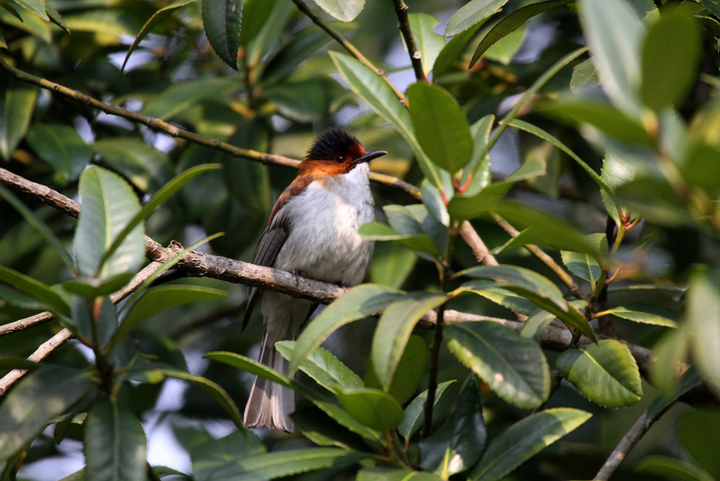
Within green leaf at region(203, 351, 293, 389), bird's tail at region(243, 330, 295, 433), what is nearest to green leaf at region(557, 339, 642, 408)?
green leaf at region(203, 351, 293, 389)

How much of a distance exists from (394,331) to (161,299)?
66cm

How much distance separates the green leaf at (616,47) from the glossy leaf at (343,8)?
1.75 m

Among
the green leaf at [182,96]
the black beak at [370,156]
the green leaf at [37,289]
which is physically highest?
the green leaf at [182,96]

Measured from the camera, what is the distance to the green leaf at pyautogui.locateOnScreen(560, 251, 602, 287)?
8.25 feet

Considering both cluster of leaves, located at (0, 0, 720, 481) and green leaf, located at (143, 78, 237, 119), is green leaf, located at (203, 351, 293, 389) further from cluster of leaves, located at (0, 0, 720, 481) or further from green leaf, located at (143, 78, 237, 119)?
green leaf, located at (143, 78, 237, 119)

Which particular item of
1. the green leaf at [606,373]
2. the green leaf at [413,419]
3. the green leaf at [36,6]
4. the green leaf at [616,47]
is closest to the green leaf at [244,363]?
the green leaf at [413,419]

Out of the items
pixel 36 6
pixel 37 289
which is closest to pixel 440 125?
pixel 37 289

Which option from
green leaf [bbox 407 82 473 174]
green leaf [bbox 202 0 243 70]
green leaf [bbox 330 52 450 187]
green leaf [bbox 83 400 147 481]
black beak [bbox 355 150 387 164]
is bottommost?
green leaf [bbox 83 400 147 481]

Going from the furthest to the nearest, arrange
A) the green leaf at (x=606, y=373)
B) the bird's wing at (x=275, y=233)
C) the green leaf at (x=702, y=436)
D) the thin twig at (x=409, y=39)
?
the bird's wing at (x=275, y=233)
the thin twig at (x=409, y=39)
the green leaf at (x=606, y=373)
the green leaf at (x=702, y=436)

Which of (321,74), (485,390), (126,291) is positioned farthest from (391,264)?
(126,291)

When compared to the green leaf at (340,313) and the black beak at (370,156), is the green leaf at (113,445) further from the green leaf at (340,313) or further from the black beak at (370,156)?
the black beak at (370,156)

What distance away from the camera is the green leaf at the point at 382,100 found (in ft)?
6.06

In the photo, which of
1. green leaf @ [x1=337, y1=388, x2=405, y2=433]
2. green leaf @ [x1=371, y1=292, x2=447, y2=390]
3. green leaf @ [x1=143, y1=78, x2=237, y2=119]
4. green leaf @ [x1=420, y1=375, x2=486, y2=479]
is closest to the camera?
green leaf @ [x1=371, y1=292, x2=447, y2=390]

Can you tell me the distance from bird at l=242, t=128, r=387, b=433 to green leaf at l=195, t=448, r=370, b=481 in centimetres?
202
